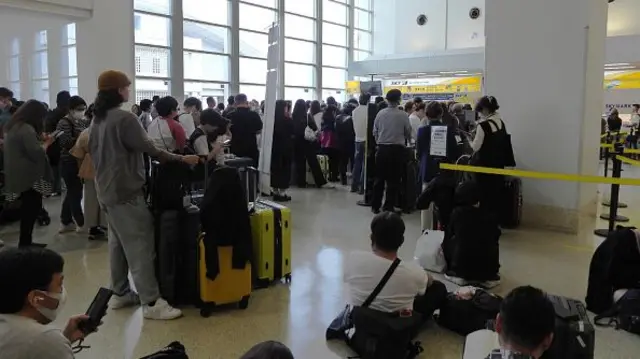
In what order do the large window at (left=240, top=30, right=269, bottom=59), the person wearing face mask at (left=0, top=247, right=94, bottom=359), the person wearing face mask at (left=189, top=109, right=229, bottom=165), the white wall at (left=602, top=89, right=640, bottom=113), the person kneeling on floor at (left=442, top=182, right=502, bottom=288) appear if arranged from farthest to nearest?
the large window at (left=240, top=30, right=269, bottom=59)
the white wall at (left=602, top=89, right=640, bottom=113)
the person wearing face mask at (left=189, top=109, right=229, bottom=165)
the person kneeling on floor at (left=442, top=182, right=502, bottom=288)
the person wearing face mask at (left=0, top=247, right=94, bottom=359)

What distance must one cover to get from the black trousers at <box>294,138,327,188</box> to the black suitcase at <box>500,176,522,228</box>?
3635 millimetres

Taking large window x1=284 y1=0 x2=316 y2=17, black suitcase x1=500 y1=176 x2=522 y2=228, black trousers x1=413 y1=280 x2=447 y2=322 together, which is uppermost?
large window x1=284 y1=0 x2=316 y2=17

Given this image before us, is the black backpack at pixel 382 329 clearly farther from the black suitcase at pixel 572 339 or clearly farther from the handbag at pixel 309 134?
the handbag at pixel 309 134

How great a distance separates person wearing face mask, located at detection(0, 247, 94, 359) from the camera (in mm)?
1439

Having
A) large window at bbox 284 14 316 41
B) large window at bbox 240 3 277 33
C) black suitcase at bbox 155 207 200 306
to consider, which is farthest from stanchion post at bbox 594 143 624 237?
large window at bbox 284 14 316 41

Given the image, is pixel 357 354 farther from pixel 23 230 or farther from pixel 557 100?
pixel 557 100

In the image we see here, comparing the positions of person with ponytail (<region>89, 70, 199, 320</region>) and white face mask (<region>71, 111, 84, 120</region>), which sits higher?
white face mask (<region>71, 111, 84, 120</region>)

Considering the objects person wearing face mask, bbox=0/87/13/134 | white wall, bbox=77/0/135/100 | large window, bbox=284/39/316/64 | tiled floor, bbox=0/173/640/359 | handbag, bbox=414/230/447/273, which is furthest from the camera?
large window, bbox=284/39/316/64

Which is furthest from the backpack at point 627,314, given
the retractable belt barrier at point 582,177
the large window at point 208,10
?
the large window at point 208,10

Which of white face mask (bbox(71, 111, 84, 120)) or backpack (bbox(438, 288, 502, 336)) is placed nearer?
backpack (bbox(438, 288, 502, 336))

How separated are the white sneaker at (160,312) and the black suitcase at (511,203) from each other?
4035 millimetres

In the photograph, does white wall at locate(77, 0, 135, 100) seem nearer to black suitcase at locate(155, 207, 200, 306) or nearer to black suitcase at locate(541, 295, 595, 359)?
black suitcase at locate(155, 207, 200, 306)

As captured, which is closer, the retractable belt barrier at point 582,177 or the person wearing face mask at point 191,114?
the retractable belt barrier at point 582,177

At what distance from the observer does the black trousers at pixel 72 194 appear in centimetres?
565
